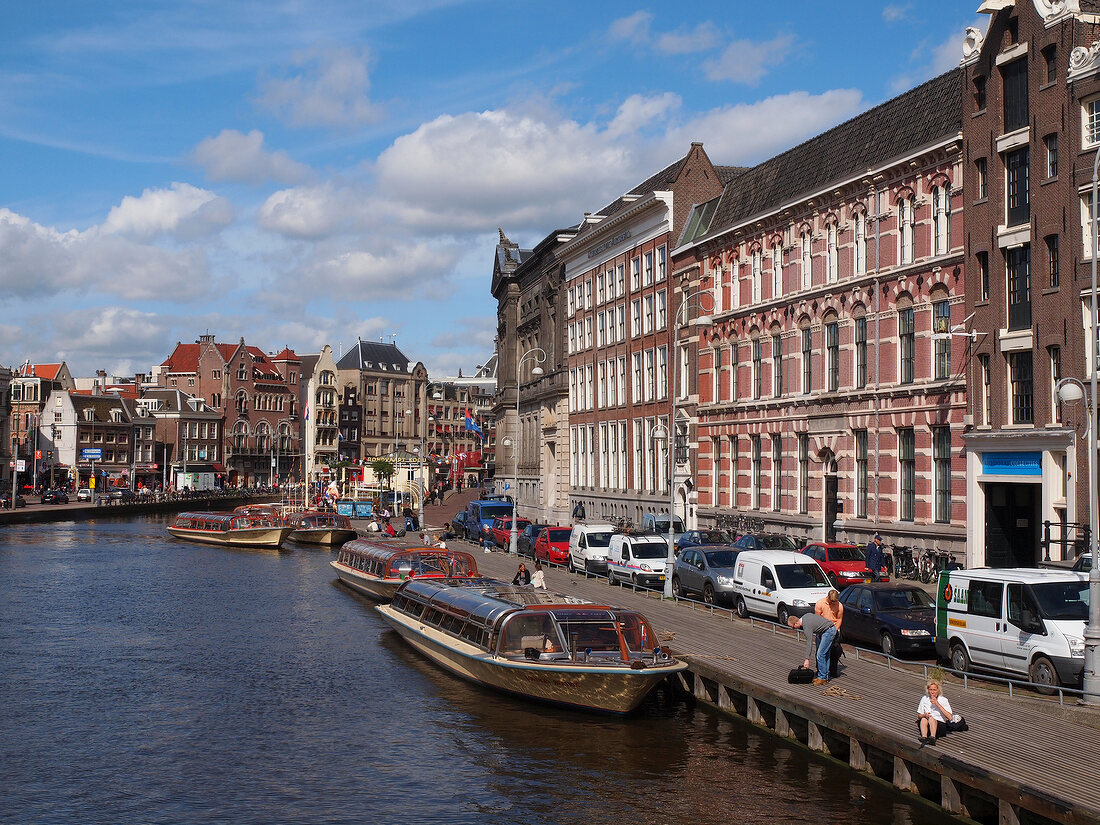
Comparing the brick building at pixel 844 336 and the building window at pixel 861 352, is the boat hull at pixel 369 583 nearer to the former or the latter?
the brick building at pixel 844 336

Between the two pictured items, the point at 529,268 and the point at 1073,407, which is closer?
the point at 1073,407

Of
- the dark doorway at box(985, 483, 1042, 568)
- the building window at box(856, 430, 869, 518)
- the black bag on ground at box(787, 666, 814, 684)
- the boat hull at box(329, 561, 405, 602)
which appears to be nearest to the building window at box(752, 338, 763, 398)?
the building window at box(856, 430, 869, 518)

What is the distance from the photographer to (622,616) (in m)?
27.4

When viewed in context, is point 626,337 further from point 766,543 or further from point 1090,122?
point 1090,122

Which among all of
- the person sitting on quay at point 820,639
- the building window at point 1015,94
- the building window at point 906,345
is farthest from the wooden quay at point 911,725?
the building window at point 1015,94

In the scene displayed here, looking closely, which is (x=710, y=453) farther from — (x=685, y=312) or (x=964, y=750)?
(x=964, y=750)

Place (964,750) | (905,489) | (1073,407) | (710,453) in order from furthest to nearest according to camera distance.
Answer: (710,453) < (905,489) < (1073,407) < (964,750)

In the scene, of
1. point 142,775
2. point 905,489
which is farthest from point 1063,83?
point 142,775

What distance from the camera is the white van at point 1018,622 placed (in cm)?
2298

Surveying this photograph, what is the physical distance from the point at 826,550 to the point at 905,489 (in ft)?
29.1

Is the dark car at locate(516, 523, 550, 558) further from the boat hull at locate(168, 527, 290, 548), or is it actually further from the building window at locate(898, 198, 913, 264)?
the building window at locate(898, 198, 913, 264)

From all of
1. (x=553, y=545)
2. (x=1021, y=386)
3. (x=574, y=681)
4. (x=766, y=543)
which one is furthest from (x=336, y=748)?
(x=553, y=545)

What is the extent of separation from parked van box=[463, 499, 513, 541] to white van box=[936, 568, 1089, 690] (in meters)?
48.9

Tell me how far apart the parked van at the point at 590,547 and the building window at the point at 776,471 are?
10411mm
